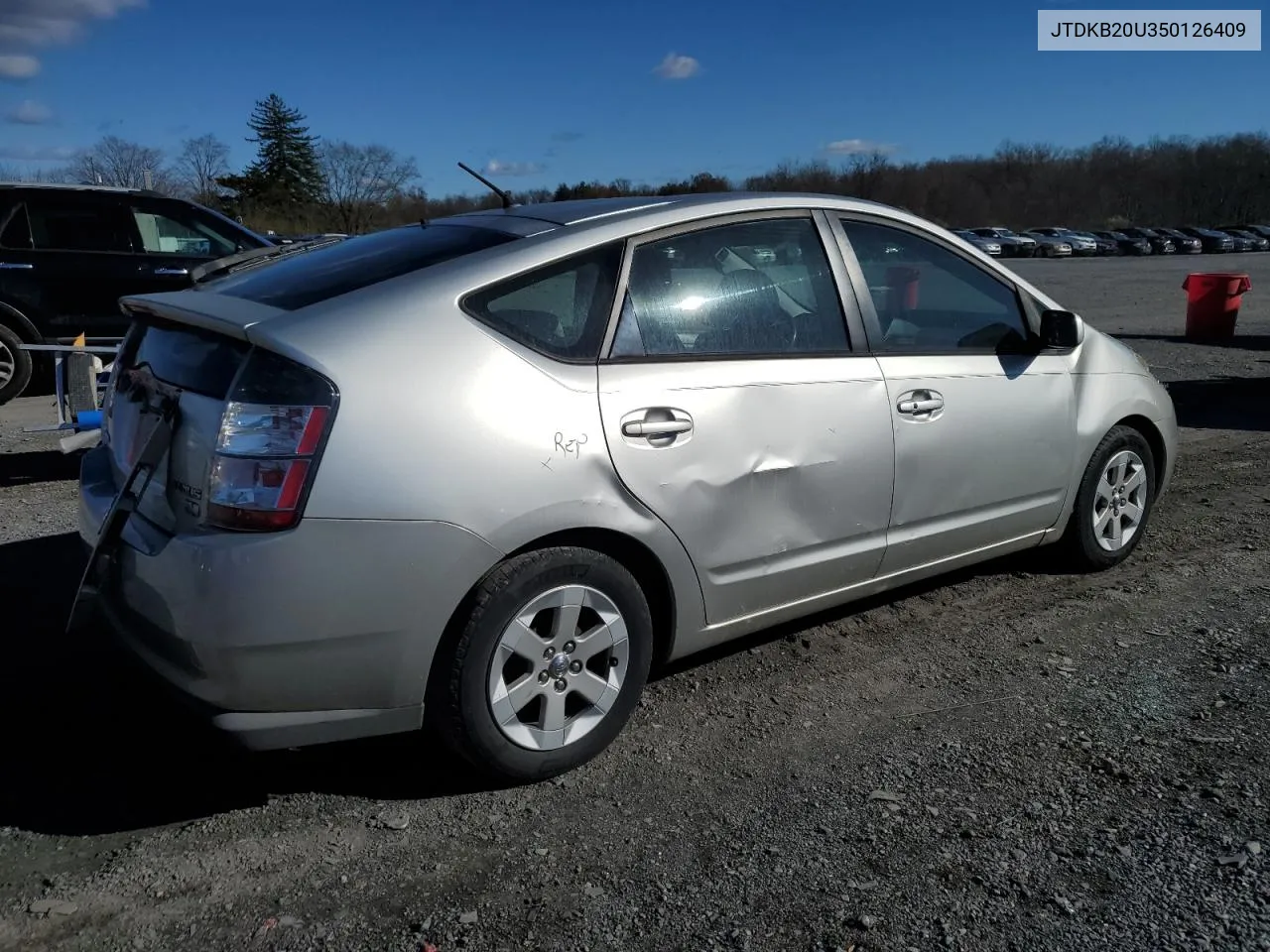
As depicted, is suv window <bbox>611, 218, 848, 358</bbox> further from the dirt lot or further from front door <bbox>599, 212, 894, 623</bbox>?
the dirt lot

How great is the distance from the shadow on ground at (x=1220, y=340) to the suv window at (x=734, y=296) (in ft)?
41.5

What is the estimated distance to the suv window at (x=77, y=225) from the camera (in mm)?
9148

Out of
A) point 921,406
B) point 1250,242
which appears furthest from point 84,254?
point 1250,242

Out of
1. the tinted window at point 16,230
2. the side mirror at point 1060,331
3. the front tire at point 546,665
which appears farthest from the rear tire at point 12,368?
the side mirror at point 1060,331

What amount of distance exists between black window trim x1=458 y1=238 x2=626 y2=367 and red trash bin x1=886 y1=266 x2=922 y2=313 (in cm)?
124

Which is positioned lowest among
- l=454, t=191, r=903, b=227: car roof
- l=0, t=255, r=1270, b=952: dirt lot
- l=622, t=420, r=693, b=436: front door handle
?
l=0, t=255, r=1270, b=952: dirt lot

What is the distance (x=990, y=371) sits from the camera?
13.8 ft

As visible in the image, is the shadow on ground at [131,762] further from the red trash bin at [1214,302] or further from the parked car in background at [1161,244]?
the parked car in background at [1161,244]

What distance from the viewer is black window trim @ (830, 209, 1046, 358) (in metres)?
3.90

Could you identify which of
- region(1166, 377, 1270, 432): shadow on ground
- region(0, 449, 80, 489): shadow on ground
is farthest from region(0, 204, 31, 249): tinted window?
region(1166, 377, 1270, 432): shadow on ground

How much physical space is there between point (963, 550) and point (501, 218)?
87.8 inches

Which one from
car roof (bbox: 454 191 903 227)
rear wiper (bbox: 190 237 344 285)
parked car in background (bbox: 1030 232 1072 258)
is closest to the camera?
car roof (bbox: 454 191 903 227)

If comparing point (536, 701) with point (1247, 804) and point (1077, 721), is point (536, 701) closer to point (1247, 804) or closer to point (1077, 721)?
point (1077, 721)

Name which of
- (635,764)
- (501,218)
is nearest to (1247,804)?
(635,764)
